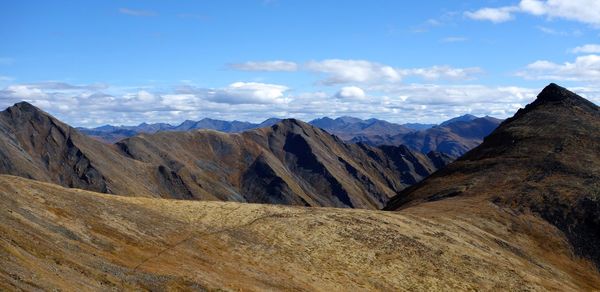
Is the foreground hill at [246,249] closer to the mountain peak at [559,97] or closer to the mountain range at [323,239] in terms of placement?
the mountain range at [323,239]

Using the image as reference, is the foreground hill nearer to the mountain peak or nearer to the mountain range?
the mountain range

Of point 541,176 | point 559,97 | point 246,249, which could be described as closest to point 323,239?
point 246,249

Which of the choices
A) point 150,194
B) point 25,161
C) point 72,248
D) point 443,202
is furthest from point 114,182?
point 72,248

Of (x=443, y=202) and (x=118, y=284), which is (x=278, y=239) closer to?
(x=118, y=284)

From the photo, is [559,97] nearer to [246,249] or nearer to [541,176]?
[541,176]

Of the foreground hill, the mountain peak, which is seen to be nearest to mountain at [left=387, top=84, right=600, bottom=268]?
the mountain peak

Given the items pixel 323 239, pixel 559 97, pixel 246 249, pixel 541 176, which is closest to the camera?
pixel 246 249

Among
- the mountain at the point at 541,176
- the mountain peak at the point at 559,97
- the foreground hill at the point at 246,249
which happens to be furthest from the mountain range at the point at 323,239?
the mountain peak at the point at 559,97
